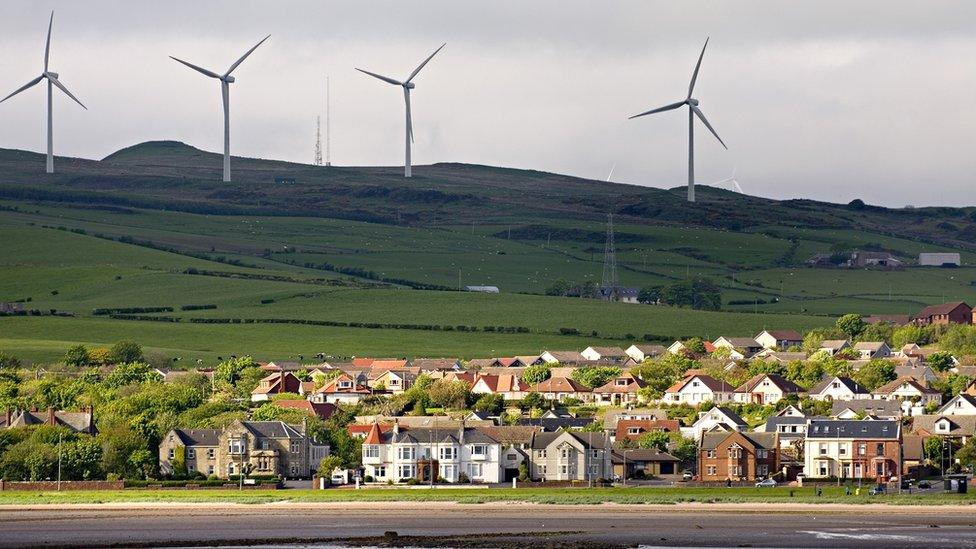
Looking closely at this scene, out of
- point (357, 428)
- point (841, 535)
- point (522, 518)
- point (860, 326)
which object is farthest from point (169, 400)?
point (860, 326)

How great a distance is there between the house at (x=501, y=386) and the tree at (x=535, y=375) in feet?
6.96

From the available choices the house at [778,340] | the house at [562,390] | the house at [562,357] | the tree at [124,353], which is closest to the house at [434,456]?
the house at [562,390]

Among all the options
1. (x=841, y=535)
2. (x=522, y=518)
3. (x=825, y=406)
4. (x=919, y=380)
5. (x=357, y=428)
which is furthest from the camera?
(x=919, y=380)

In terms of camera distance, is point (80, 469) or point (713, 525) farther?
point (80, 469)

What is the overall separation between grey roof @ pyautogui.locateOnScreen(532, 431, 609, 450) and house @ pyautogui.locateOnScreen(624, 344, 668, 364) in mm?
68028

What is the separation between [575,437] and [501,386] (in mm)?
41467

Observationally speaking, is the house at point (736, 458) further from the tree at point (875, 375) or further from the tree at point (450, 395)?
the tree at point (875, 375)

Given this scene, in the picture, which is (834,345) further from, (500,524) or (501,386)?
(500,524)

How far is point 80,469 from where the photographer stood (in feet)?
354

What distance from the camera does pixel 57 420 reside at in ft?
397

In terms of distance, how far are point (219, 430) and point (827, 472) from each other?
37570mm

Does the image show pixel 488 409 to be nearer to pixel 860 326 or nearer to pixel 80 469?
pixel 80 469

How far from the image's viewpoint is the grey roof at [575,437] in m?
114

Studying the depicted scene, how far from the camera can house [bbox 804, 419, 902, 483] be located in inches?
4437
